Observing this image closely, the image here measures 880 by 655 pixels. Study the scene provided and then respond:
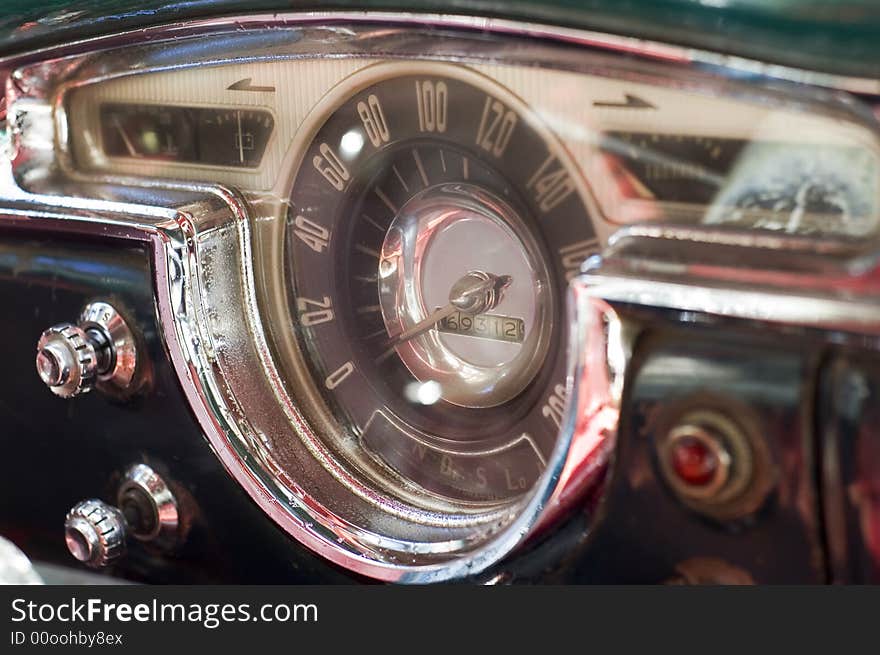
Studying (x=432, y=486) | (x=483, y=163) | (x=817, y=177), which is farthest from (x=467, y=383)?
(x=817, y=177)

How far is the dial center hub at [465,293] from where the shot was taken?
1.10 m

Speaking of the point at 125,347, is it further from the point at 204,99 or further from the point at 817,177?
the point at 817,177

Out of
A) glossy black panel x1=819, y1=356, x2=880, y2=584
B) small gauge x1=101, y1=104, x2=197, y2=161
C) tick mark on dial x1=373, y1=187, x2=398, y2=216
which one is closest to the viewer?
glossy black panel x1=819, y1=356, x2=880, y2=584

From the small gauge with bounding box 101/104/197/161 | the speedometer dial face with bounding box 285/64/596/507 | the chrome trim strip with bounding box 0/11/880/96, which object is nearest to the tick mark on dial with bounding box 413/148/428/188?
the speedometer dial face with bounding box 285/64/596/507

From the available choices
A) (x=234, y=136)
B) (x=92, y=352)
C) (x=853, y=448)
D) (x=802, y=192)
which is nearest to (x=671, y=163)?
(x=802, y=192)

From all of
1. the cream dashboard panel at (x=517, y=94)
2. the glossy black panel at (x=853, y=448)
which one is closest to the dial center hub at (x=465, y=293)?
the cream dashboard panel at (x=517, y=94)

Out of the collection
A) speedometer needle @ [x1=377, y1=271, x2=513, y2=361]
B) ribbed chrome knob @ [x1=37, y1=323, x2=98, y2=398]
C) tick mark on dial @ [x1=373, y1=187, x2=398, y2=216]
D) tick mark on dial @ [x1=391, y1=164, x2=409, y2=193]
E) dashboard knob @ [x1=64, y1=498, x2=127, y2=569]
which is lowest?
dashboard knob @ [x1=64, y1=498, x2=127, y2=569]

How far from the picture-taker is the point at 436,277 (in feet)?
3.88

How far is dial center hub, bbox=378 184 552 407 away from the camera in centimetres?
110

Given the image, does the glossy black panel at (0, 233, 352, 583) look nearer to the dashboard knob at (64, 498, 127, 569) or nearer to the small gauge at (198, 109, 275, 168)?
the dashboard knob at (64, 498, 127, 569)

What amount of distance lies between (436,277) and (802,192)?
425 mm

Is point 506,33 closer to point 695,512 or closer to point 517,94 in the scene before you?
point 517,94

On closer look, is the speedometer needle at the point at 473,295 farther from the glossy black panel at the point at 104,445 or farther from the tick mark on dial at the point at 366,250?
the glossy black panel at the point at 104,445

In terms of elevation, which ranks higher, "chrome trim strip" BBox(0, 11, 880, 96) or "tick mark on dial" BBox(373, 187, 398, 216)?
"chrome trim strip" BBox(0, 11, 880, 96)
